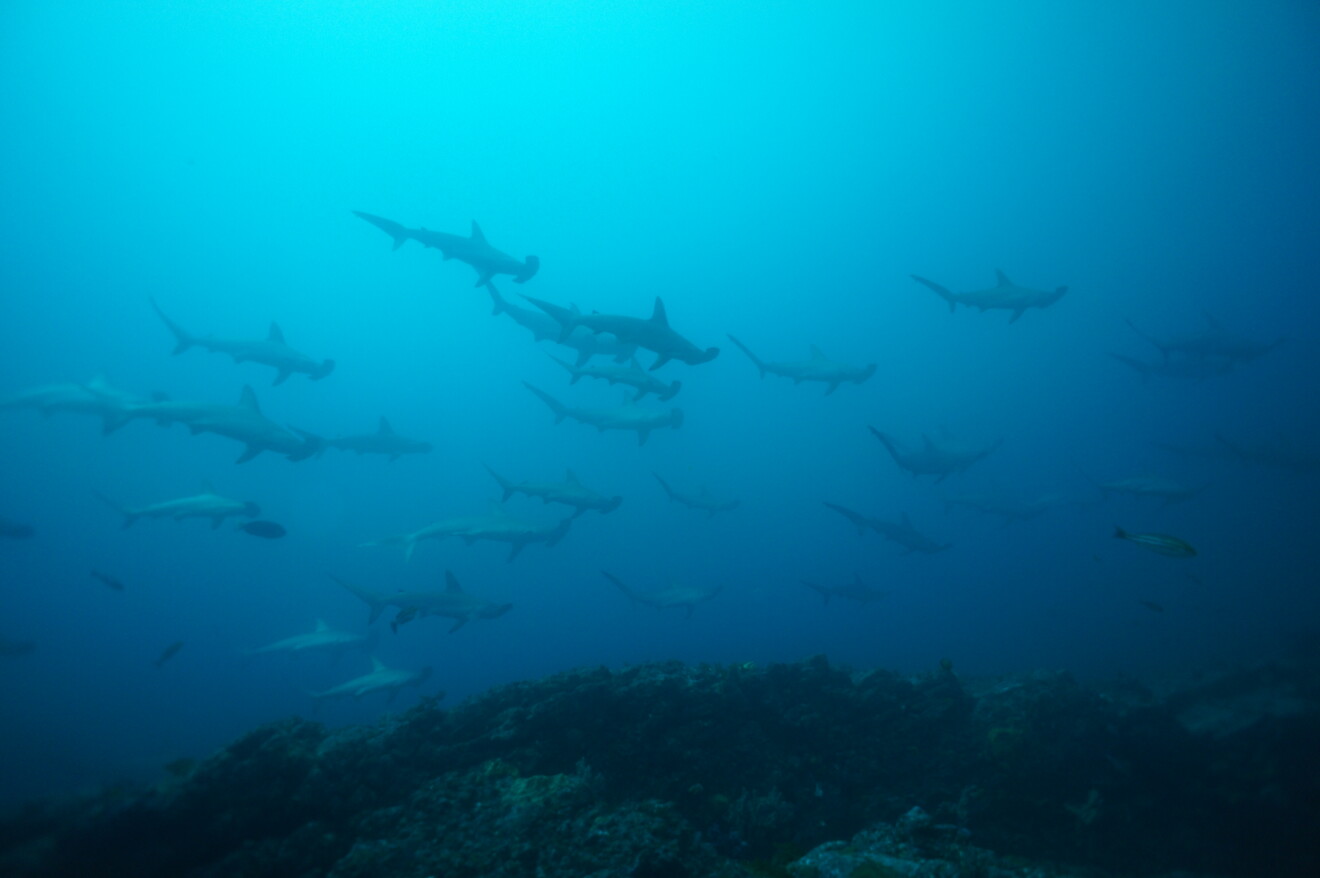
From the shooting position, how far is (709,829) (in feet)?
16.9

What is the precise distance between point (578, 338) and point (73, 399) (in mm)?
15329

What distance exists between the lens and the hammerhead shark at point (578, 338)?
51.7ft

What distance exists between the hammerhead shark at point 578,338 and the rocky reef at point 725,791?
9.84 m

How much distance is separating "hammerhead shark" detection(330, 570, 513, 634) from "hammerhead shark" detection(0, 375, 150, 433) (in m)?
11.4

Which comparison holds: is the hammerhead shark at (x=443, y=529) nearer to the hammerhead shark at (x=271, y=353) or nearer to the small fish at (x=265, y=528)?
the small fish at (x=265, y=528)

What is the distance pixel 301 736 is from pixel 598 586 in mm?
52015

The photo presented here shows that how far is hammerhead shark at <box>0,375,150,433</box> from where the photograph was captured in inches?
651

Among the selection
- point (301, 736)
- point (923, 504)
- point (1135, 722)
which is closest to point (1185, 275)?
point (923, 504)

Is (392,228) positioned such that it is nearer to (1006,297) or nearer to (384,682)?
(384,682)

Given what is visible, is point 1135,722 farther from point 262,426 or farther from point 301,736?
point 262,426

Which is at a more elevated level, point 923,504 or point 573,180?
point 573,180

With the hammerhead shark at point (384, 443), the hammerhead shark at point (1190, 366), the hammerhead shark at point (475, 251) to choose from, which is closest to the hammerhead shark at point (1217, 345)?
the hammerhead shark at point (1190, 366)

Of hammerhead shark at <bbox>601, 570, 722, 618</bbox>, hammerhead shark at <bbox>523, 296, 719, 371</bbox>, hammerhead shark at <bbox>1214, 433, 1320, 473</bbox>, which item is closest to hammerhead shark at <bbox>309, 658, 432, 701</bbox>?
hammerhead shark at <bbox>601, 570, 722, 618</bbox>

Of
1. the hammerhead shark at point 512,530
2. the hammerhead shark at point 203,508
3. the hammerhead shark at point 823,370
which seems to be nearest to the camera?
the hammerhead shark at point 203,508
